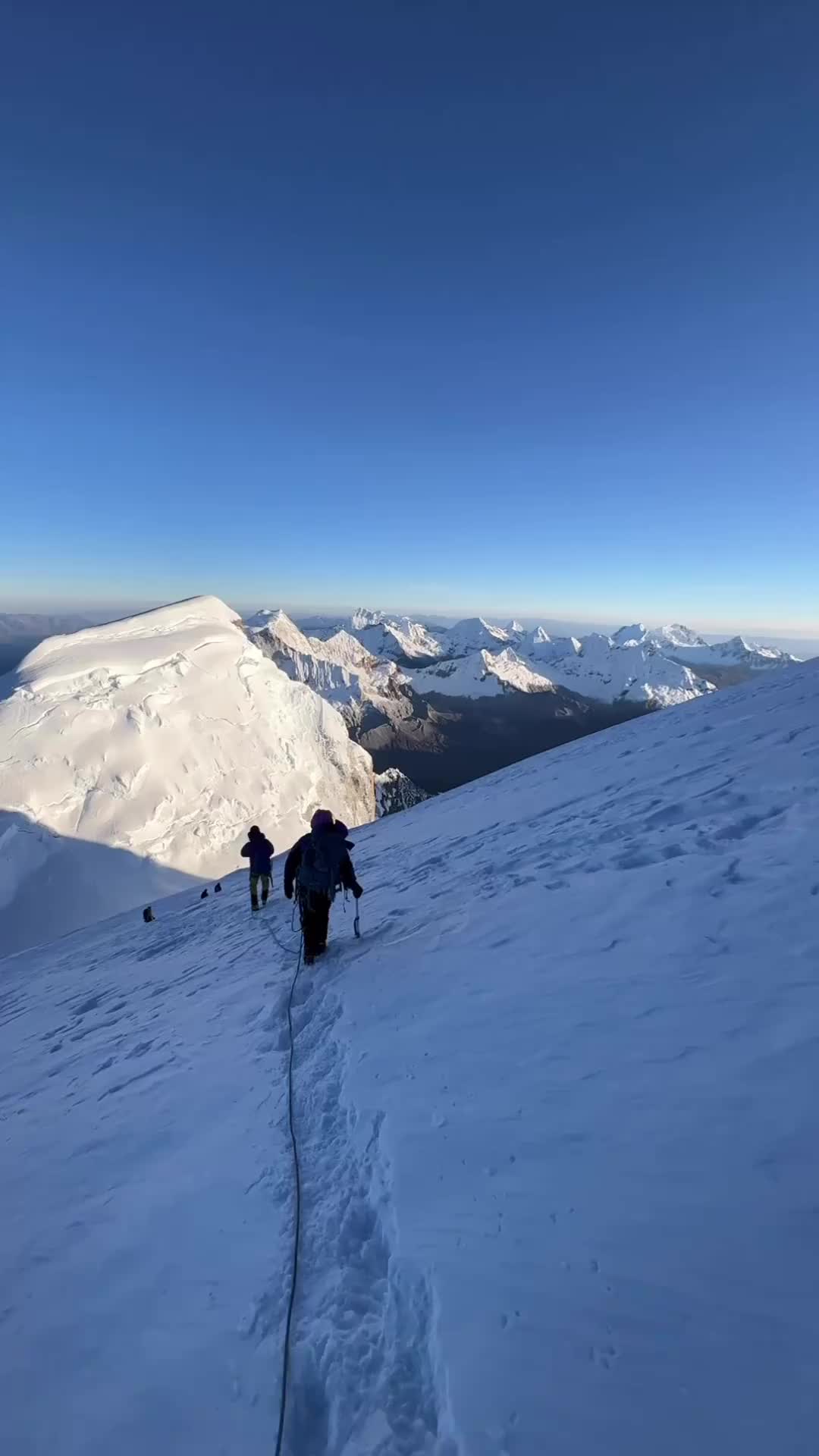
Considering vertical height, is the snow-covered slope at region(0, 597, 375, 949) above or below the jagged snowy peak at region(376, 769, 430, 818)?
above

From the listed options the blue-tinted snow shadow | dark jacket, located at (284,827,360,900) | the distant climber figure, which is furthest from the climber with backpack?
the blue-tinted snow shadow

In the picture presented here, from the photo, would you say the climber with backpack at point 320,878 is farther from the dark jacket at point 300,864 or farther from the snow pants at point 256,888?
the snow pants at point 256,888

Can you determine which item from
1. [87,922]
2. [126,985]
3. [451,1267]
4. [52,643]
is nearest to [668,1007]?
[451,1267]

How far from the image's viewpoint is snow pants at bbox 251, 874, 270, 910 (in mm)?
13562

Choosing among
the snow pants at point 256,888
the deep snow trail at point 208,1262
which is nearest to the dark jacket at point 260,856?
the snow pants at point 256,888

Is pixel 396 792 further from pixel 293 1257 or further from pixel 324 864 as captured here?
pixel 293 1257

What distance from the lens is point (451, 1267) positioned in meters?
3.06

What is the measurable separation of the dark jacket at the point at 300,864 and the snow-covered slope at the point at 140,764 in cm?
2710

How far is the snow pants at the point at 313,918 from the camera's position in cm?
825

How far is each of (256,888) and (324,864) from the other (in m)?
6.28

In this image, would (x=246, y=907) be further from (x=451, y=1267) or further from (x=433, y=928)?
(x=451, y=1267)

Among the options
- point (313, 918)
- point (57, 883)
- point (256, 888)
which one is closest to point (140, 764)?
point (57, 883)

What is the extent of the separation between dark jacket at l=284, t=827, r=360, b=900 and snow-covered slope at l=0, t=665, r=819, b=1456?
1099 millimetres

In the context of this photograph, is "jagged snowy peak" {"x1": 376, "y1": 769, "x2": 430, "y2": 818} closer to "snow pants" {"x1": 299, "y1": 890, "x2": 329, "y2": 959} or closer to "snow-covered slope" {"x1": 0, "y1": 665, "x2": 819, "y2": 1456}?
"snow pants" {"x1": 299, "y1": 890, "x2": 329, "y2": 959}
